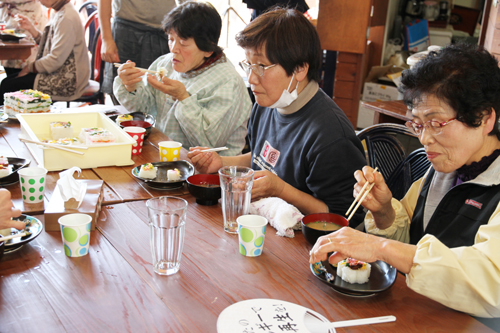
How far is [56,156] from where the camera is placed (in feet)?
5.98

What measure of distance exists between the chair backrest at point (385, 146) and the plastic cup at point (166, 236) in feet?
3.39

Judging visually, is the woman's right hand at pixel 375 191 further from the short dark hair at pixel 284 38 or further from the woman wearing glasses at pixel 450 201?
the short dark hair at pixel 284 38

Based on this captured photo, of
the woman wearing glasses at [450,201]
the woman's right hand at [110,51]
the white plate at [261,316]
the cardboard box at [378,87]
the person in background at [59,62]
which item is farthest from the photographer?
the cardboard box at [378,87]

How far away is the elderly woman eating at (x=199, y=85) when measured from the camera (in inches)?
94.7

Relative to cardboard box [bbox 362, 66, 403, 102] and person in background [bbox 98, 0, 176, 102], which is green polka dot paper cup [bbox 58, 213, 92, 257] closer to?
person in background [bbox 98, 0, 176, 102]

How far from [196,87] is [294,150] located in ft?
3.13

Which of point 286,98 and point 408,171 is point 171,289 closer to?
point 286,98

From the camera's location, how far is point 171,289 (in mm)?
1070

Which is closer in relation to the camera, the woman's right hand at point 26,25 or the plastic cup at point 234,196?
the plastic cup at point 234,196

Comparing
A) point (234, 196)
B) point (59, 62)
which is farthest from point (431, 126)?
point (59, 62)

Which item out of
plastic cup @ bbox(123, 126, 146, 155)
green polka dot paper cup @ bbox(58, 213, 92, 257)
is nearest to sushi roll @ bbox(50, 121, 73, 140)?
plastic cup @ bbox(123, 126, 146, 155)

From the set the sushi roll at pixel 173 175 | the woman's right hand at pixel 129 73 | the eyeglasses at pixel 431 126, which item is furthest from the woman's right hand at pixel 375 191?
the woman's right hand at pixel 129 73

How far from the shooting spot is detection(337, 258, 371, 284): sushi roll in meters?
1.13

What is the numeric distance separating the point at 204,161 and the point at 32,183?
649 millimetres
